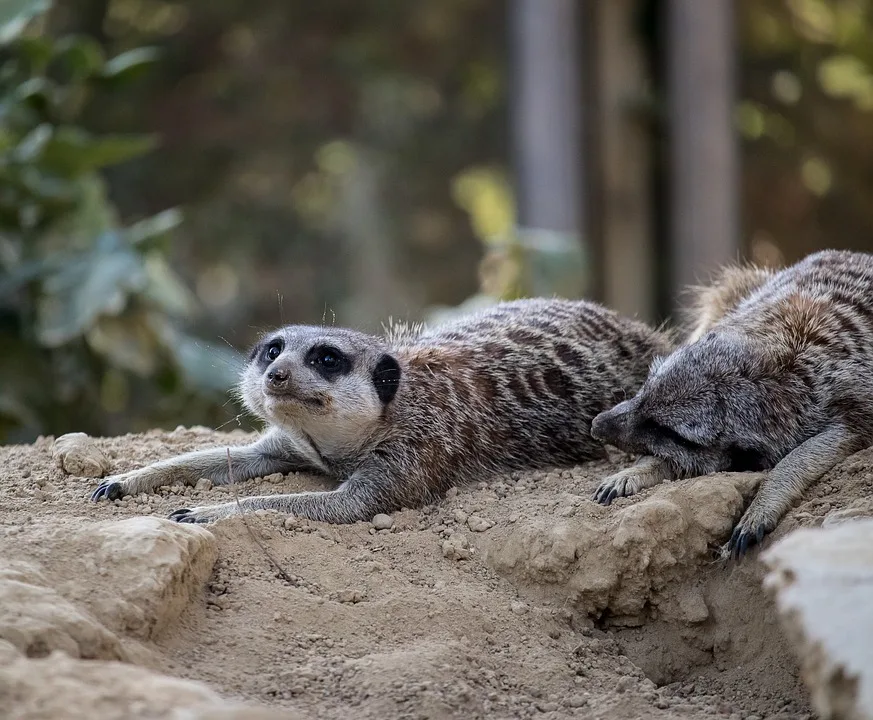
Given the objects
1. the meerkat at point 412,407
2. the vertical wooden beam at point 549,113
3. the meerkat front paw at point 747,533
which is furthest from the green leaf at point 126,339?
the meerkat front paw at point 747,533

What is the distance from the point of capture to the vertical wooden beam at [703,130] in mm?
7238

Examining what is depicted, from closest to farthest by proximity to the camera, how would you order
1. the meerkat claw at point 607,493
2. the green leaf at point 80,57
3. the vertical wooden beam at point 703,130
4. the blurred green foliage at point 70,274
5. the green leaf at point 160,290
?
1. the meerkat claw at point 607,493
2. the blurred green foliage at point 70,274
3. the green leaf at point 160,290
4. the green leaf at point 80,57
5. the vertical wooden beam at point 703,130

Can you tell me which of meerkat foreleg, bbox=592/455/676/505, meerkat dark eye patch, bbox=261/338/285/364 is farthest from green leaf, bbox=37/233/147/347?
meerkat foreleg, bbox=592/455/676/505

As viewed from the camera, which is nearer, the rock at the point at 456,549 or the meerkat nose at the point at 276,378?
the rock at the point at 456,549

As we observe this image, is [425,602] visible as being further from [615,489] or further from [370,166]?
[370,166]

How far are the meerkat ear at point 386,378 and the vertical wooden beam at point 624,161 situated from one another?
418cm

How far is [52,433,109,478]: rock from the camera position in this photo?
3.37 metres

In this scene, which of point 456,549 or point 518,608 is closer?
point 518,608

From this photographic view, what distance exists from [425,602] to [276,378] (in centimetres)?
88

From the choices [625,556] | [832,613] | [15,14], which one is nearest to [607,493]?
[625,556]

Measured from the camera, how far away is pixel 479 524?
3.18 m

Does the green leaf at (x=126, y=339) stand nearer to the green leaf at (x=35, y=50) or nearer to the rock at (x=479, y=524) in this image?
the green leaf at (x=35, y=50)

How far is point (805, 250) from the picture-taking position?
8.57m

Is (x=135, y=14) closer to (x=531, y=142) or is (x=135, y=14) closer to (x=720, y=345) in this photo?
(x=531, y=142)
